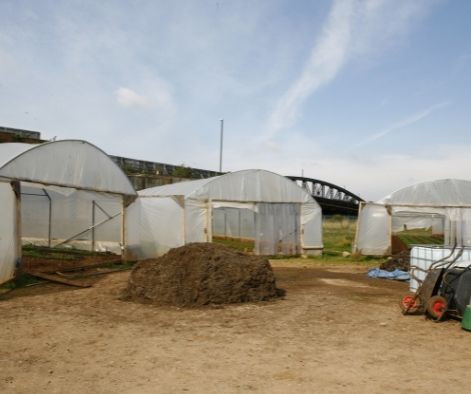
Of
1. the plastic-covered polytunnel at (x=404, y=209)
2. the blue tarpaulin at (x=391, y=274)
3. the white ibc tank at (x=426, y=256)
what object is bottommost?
the blue tarpaulin at (x=391, y=274)

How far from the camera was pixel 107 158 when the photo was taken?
14258 millimetres

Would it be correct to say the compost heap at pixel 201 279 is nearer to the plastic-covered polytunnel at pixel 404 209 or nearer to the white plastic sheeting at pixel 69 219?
the white plastic sheeting at pixel 69 219

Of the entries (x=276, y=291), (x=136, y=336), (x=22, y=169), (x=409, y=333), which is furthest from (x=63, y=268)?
(x=409, y=333)

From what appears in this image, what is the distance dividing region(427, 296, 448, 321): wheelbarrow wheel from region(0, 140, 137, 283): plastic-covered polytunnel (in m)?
8.48

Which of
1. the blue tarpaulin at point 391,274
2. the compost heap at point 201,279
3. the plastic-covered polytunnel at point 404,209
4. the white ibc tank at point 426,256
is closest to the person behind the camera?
the compost heap at point 201,279

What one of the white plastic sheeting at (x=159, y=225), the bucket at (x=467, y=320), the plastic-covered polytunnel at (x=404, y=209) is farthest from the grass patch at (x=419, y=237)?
the bucket at (x=467, y=320)

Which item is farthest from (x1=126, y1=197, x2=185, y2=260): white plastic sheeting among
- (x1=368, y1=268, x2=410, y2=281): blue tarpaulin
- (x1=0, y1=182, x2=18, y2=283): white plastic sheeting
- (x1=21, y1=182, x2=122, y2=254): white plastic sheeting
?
(x1=368, y1=268, x2=410, y2=281): blue tarpaulin

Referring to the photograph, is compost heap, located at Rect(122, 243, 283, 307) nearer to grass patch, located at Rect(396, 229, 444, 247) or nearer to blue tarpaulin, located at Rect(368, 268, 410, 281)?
blue tarpaulin, located at Rect(368, 268, 410, 281)

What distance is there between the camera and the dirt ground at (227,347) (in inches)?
177

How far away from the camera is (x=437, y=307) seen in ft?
23.6

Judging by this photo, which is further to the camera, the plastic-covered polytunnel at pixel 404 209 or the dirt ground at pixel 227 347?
the plastic-covered polytunnel at pixel 404 209

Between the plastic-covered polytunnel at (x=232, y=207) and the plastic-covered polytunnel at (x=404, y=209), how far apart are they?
1.91 meters

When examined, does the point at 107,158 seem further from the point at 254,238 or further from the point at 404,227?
the point at 404,227

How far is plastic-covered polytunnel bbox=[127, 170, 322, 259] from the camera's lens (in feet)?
54.4
